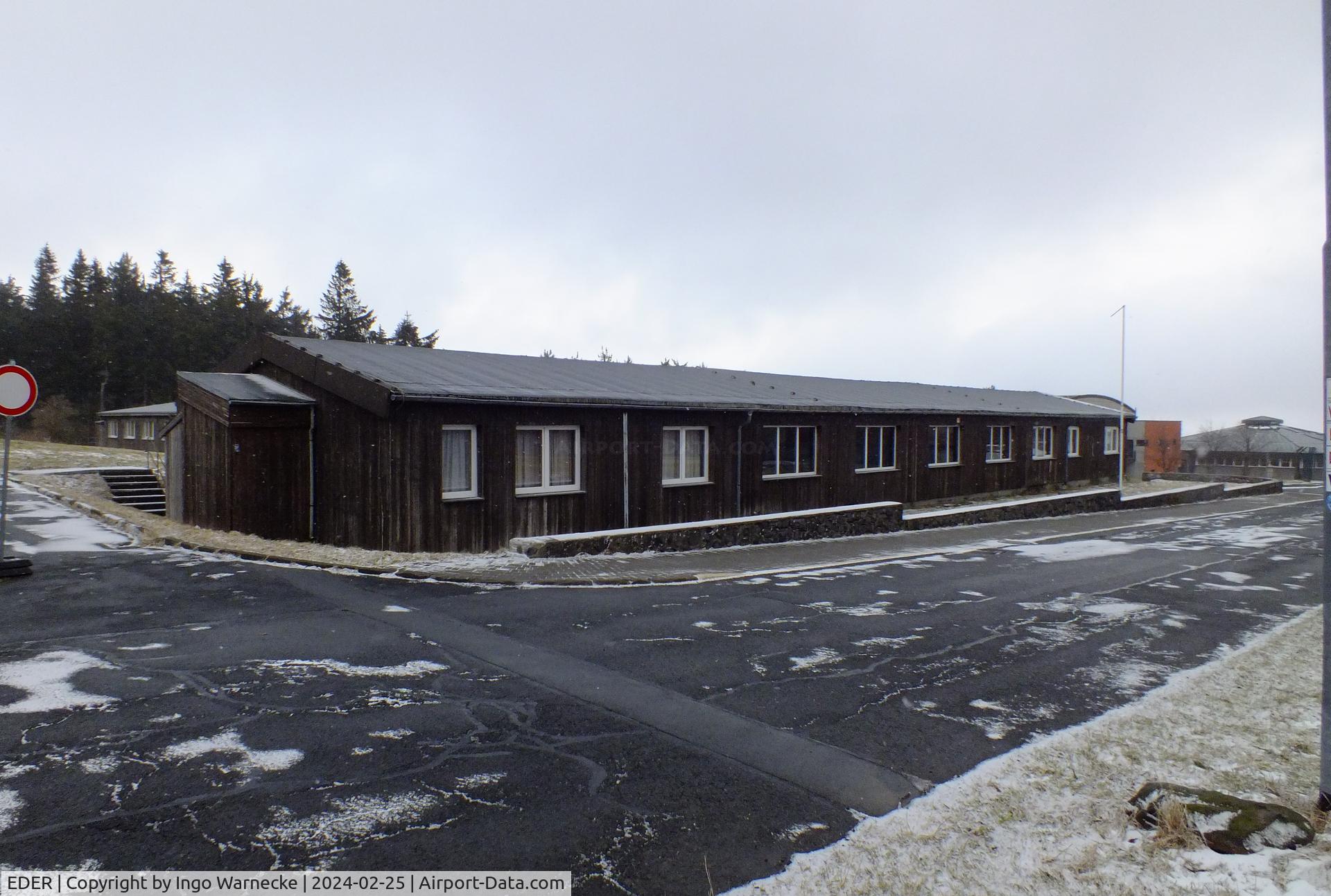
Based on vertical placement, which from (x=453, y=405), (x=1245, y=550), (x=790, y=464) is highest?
(x=453, y=405)

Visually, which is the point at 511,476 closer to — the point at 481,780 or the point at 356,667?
the point at 356,667

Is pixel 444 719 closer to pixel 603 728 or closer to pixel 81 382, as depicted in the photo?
pixel 603 728

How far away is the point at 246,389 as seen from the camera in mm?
15172

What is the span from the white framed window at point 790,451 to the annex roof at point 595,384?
0.78m

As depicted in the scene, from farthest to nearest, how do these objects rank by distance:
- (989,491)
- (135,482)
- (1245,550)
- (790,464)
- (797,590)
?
(989,491) < (135,482) < (790,464) < (1245,550) < (797,590)

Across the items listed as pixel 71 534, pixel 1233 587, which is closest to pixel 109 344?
pixel 71 534

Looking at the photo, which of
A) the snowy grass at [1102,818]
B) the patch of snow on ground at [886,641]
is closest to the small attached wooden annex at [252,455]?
the patch of snow on ground at [886,641]

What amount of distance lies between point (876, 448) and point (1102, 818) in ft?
62.3

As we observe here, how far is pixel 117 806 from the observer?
13.5ft

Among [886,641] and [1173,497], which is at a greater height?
[1173,497]

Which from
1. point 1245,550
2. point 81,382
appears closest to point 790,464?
point 1245,550

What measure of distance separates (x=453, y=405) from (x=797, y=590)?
6780 mm

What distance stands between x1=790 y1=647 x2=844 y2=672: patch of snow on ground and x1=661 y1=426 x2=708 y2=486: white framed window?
9.53 m

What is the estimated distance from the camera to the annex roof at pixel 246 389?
14.4 metres
